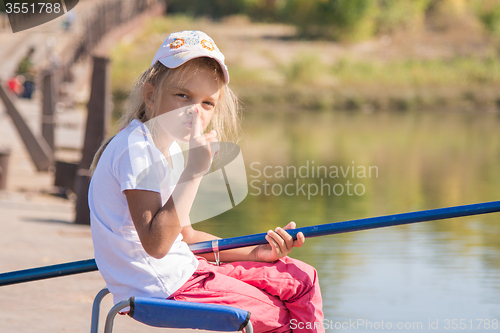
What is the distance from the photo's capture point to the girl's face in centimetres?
171

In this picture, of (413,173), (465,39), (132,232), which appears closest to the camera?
(132,232)

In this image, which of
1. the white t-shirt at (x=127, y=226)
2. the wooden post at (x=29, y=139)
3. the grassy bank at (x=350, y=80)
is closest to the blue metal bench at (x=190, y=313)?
the white t-shirt at (x=127, y=226)

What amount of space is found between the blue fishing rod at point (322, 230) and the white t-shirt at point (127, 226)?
0.38ft

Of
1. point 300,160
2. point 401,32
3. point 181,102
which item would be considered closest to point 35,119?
point 300,160

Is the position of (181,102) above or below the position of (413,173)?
above

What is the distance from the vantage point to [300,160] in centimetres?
964

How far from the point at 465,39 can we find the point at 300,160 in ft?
82.8

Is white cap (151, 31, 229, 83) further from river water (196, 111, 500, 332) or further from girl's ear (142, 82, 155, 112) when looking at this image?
river water (196, 111, 500, 332)

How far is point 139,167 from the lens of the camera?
1614 mm

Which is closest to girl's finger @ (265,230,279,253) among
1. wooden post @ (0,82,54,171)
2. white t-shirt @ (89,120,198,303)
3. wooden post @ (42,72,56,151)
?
white t-shirt @ (89,120,198,303)

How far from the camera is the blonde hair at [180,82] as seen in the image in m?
1.73

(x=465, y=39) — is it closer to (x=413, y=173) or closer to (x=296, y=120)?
(x=296, y=120)

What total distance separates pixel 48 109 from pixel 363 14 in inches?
1126

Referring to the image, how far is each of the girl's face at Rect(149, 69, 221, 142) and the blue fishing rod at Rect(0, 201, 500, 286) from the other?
301mm
